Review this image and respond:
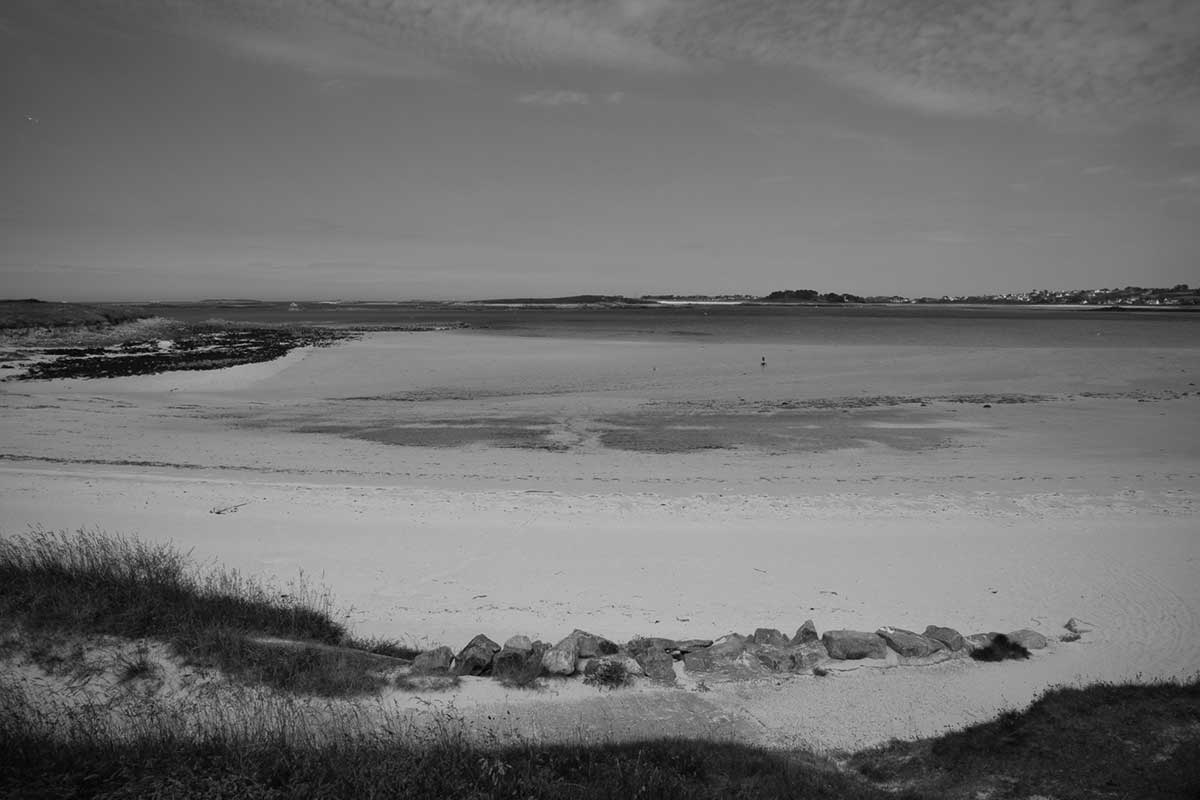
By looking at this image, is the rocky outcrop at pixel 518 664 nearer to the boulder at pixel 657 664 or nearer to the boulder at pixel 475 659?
the boulder at pixel 475 659

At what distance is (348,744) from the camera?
509 centimetres

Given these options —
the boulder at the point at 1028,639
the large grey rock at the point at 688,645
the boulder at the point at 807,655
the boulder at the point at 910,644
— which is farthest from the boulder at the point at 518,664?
the boulder at the point at 1028,639

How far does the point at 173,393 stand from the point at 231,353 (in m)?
20.6

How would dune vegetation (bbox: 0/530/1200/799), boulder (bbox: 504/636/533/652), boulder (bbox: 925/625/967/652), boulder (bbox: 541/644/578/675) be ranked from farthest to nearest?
boulder (bbox: 925/625/967/652)
boulder (bbox: 504/636/533/652)
boulder (bbox: 541/644/578/675)
dune vegetation (bbox: 0/530/1200/799)

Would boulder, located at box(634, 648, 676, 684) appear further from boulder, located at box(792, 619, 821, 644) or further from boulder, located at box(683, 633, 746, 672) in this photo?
boulder, located at box(792, 619, 821, 644)

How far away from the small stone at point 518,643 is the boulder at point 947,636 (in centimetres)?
486

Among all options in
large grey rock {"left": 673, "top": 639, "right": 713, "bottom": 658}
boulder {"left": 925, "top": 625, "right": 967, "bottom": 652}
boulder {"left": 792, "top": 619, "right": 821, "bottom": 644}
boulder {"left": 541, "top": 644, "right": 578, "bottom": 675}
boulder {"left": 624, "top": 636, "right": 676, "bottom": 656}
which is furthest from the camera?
boulder {"left": 792, "top": 619, "right": 821, "bottom": 644}

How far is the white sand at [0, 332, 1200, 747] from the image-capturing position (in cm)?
753

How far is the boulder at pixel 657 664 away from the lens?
7.15 metres

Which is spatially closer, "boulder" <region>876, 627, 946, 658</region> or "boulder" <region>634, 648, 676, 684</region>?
"boulder" <region>634, 648, 676, 684</region>

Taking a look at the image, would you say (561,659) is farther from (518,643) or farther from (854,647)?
(854,647)

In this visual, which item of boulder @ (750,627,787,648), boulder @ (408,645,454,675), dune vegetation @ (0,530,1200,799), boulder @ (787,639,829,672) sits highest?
dune vegetation @ (0,530,1200,799)

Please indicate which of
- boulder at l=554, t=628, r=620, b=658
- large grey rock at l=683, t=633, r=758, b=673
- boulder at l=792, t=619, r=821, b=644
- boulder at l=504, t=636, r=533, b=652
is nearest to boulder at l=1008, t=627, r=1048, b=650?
boulder at l=792, t=619, r=821, b=644

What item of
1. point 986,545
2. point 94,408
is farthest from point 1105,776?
point 94,408
